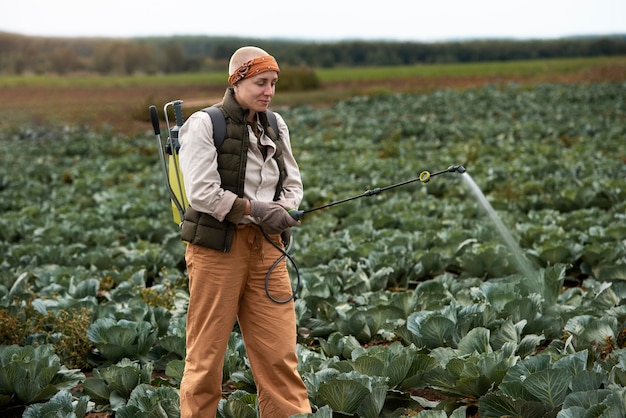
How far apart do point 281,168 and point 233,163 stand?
0.84 ft

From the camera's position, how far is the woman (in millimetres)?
3139

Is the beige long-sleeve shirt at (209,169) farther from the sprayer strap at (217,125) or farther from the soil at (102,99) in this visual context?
the soil at (102,99)

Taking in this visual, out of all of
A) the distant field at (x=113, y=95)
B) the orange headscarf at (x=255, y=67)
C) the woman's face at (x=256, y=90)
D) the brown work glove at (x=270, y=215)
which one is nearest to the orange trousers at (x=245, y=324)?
the brown work glove at (x=270, y=215)

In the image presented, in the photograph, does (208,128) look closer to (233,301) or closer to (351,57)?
(233,301)

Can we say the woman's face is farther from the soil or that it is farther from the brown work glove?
the soil

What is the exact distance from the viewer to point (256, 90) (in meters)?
3.15

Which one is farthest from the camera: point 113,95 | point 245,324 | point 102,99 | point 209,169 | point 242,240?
point 113,95

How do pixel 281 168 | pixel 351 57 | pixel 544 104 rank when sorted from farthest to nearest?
1. pixel 351 57
2. pixel 544 104
3. pixel 281 168

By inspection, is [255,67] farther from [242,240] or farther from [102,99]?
[102,99]

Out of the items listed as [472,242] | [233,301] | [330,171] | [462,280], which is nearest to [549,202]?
[472,242]

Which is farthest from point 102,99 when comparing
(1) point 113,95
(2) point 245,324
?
(2) point 245,324

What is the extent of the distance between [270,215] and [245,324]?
56cm

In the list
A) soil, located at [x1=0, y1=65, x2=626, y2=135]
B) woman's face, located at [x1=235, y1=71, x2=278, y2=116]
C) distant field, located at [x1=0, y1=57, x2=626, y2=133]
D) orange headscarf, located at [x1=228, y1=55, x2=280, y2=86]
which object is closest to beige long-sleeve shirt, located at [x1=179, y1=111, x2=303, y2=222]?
woman's face, located at [x1=235, y1=71, x2=278, y2=116]

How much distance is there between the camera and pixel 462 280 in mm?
6137
